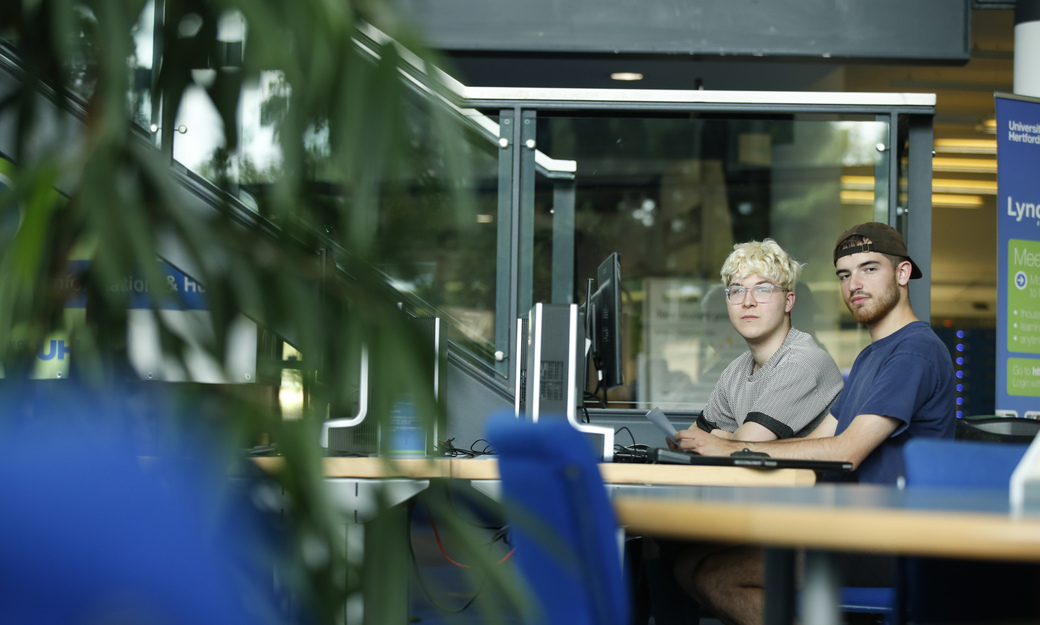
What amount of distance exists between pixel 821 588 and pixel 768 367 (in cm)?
186

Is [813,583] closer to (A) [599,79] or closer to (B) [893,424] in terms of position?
(B) [893,424]

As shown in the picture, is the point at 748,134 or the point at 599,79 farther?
the point at 599,79

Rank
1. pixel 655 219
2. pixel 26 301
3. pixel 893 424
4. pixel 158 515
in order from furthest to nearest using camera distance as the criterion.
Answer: pixel 655 219 < pixel 893 424 < pixel 26 301 < pixel 158 515

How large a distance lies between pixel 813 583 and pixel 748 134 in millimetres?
3765

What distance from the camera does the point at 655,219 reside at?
20.9 feet

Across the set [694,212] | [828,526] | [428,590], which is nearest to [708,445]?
[828,526]

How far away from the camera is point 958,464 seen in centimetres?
183

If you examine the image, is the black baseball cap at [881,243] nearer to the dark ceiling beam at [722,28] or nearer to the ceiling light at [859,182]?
the ceiling light at [859,182]

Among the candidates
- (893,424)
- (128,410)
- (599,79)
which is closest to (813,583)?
(128,410)

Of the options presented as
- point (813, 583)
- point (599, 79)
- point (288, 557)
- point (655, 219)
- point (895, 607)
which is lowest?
point (895, 607)

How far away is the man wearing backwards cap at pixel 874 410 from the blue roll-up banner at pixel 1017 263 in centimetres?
167

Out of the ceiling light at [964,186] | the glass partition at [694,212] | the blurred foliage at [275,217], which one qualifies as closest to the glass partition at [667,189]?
the glass partition at [694,212]

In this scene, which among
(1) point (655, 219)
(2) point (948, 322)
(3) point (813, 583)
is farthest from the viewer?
(2) point (948, 322)

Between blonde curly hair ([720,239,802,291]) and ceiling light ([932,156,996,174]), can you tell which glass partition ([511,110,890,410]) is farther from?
ceiling light ([932,156,996,174])
